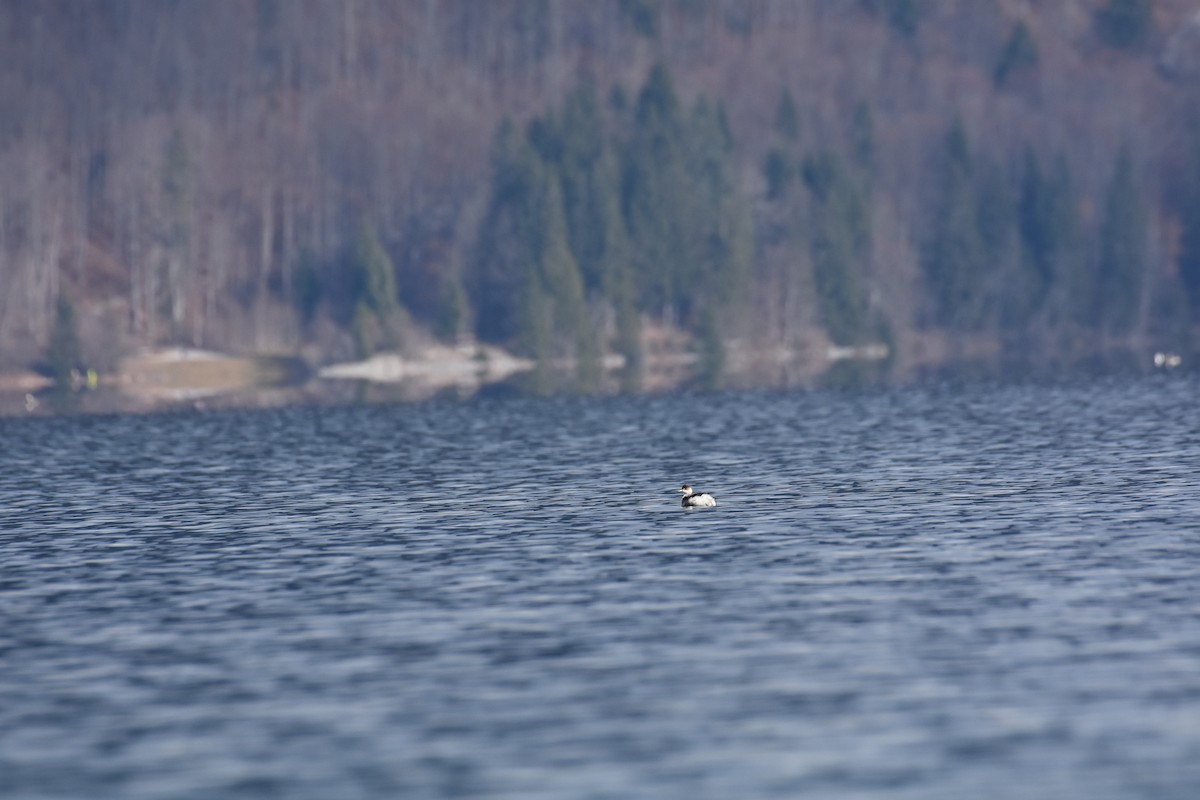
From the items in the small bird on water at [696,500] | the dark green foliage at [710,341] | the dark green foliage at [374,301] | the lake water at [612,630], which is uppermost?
the dark green foliage at [374,301]

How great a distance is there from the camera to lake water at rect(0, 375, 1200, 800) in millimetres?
27031

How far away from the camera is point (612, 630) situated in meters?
36.6

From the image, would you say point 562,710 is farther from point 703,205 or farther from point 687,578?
point 703,205

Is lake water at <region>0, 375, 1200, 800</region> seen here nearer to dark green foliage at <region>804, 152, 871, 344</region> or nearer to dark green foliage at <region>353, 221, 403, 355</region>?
dark green foliage at <region>353, 221, 403, 355</region>

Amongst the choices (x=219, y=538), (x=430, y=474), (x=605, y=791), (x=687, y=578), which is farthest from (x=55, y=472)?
(x=605, y=791)

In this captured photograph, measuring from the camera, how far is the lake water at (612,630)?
27.0m

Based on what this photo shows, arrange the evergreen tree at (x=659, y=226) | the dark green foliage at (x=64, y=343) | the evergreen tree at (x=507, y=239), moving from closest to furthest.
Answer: the dark green foliage at (x=64, y=343) → the evergreen tree at (x=507, y=239) → the evergreen tree at (x=659, y=226)

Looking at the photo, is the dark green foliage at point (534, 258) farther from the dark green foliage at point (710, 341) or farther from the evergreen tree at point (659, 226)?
the dark green foliage at point (710, 341)

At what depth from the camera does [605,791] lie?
25719 mm

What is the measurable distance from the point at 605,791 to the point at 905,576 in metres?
17.2

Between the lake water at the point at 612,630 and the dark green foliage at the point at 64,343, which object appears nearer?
the lake water at the point at 612,630

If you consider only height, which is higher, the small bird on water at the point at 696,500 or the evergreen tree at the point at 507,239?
the evergreen tree at the point at 507,239

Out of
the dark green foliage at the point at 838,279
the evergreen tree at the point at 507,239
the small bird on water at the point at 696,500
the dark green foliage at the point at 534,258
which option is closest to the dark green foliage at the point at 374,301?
the evergreen tree at the point at 507,239

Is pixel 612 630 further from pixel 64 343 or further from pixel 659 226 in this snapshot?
pixel 659 226
